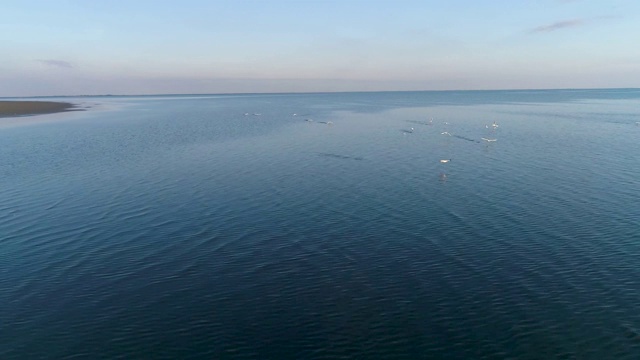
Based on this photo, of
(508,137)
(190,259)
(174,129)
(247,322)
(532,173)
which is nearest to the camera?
(247,322)

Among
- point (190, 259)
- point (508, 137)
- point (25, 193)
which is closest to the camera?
point (190, 259)

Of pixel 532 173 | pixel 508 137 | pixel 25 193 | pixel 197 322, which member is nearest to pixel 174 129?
pixel 25 193

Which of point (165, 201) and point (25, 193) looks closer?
point (165, 201)

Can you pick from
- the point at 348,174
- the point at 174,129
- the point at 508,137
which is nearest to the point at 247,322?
the point at 348,174

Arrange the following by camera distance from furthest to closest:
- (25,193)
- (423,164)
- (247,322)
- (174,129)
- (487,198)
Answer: (174,129) → (423,164) → (25,193) → (487,198) → (247,322)

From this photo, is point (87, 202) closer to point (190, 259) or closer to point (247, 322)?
point (190, 259)

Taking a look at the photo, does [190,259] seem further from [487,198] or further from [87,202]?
[487,198]
